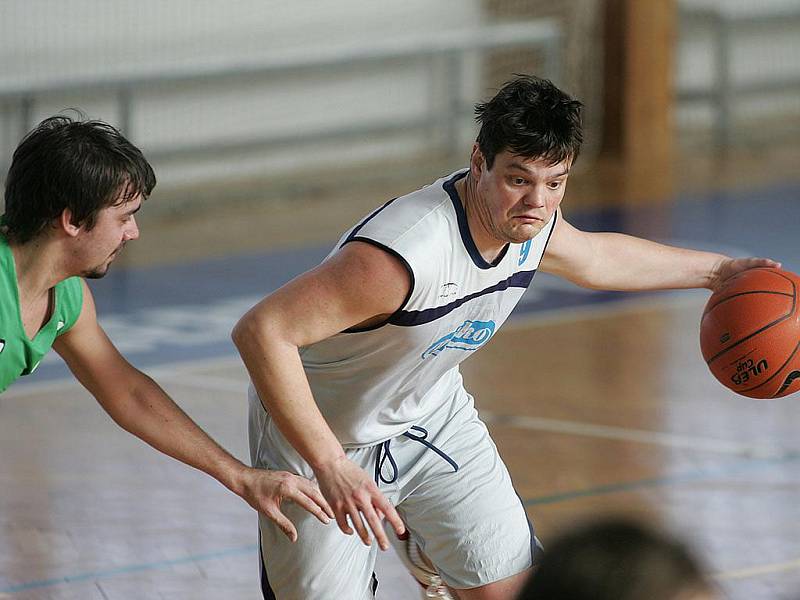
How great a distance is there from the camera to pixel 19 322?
10.6ft

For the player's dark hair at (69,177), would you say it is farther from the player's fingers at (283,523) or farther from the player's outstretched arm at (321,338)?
the player's fingers at (283,523)

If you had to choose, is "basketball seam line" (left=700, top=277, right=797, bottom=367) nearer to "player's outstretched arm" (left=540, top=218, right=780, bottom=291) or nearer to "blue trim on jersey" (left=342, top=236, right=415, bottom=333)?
"player's outstretched arm" (left=540, top=218, right=780, bottom=291)

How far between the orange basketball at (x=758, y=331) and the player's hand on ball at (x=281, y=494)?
3.94 ft

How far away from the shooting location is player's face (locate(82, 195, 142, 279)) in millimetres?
3180

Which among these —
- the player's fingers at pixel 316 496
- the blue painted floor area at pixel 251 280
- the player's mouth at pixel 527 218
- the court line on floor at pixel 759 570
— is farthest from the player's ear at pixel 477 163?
the blue painted floor area at pixel 251 280

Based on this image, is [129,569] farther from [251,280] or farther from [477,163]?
[251,280]

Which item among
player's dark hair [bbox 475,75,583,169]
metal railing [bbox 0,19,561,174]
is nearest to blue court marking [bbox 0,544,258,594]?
player's dark hair [bbox 475,75,583,169]

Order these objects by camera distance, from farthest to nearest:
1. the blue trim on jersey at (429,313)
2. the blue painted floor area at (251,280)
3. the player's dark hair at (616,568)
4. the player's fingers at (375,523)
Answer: the blue painted floor area at (251,280), the blue trim on jersey at (429,313), the player's fingers at (375,523), the player's dark hair at (616,568)

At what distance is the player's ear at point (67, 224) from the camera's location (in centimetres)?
317

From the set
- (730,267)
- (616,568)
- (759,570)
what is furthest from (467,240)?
(759,570)

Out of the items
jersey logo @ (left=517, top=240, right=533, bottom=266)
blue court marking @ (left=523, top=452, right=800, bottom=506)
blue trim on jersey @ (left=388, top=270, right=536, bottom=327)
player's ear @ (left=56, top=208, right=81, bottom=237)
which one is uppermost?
player's ear @ (left=56, top=208, right=81, bottom=237)

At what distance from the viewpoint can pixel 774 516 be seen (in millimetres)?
5234

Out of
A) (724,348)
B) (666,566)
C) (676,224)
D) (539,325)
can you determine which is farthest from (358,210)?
(666,566)

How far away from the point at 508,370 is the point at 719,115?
6.85 meters
